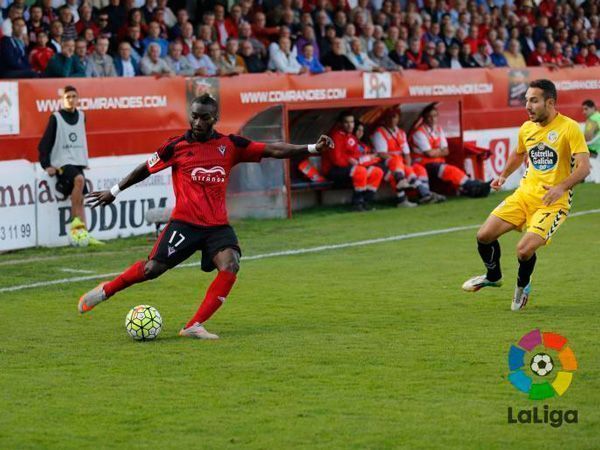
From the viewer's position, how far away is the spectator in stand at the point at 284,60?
19031 mm

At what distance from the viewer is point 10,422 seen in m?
6.44

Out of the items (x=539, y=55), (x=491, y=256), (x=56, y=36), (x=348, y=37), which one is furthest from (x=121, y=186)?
(x=539, y=55)

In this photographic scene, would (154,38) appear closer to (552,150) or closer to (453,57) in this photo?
(453,57)

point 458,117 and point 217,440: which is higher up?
point 458,117

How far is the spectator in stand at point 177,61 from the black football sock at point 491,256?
8124 millimetres

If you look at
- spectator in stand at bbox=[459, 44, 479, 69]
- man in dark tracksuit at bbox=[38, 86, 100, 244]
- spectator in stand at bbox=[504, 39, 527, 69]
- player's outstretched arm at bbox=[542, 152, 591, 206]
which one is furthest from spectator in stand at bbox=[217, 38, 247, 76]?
player's outstretched arm at bbox=[542, 152, 591, 206]

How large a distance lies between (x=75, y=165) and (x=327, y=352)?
7.40 metres

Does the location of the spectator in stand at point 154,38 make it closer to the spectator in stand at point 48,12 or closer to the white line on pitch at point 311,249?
the spectator in stand at point 48,12

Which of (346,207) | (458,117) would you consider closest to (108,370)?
(346,207)

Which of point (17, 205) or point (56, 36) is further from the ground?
point (56, 36)

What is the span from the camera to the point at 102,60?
641 inches

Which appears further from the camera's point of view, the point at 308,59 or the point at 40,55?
the point at 308,59

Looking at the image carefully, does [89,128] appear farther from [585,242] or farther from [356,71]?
[585,242]

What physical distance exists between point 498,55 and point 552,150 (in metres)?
14.6
